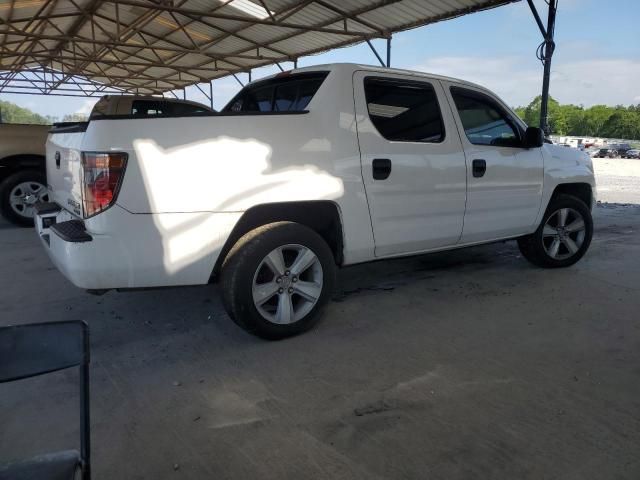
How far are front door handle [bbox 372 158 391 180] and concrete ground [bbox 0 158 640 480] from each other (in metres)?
1.13

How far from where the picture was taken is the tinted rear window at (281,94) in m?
3.43

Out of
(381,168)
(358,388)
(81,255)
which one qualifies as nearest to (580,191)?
(381,168)

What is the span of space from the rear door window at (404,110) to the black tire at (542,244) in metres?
1.84

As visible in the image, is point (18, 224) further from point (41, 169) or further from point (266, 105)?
point (266, 105)

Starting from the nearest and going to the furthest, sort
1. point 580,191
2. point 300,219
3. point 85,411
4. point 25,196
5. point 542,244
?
point 85,411
point 300,219
point 542,244
point 580,191
point 25,196

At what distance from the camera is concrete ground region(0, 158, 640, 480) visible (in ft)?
6.88

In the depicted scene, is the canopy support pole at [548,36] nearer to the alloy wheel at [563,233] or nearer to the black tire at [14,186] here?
the alloy wheel at [563,233]

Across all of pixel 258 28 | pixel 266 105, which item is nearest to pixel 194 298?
pixel 266 105

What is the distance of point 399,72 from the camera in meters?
3.71

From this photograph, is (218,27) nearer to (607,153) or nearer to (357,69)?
(357,69)

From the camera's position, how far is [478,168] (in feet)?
13.2

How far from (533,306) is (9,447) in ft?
12.4

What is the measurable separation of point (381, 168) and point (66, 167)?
7.12 feet

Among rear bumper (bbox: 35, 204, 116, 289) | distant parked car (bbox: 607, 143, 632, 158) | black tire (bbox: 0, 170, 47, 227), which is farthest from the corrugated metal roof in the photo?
distant parked car (bbox: 607, 143, 632, 158)
